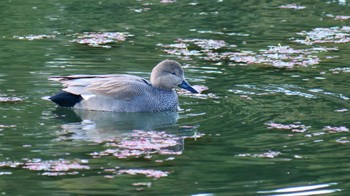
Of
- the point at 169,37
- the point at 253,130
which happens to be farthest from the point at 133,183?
the point at 169,37

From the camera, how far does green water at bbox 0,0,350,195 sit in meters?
9.08

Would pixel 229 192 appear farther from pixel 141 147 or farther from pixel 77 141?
pixel 77 141

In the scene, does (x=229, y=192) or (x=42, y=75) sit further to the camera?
(x=42, y=75)

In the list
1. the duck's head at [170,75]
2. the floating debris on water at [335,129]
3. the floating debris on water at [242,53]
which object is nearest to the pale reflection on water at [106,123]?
the duck's head at [170,75]

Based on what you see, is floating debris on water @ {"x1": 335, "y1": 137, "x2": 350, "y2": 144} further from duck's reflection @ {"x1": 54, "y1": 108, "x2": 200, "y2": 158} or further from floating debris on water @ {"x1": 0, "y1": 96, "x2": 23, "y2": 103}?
floating debris on water @ {"x1": 0, "y1": 96, "x2": 23, "y2": 103}

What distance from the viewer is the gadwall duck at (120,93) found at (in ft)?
41.4

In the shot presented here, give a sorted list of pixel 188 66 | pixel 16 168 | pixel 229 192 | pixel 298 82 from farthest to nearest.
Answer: pixel 188 66
pixel 298 82
pixel 16 168
pixel 229 192

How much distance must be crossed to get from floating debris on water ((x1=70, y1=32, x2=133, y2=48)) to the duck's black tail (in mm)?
3741

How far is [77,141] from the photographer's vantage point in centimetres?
1059

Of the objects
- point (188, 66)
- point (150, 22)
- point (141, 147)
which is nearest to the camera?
point (141, 147)

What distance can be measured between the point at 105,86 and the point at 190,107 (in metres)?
1.15

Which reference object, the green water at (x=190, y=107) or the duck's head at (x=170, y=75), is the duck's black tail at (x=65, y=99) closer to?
the green water at (x=190, y=107)

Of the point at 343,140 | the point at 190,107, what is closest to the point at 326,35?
the point at 190,107

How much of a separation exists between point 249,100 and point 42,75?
319 centimetres
